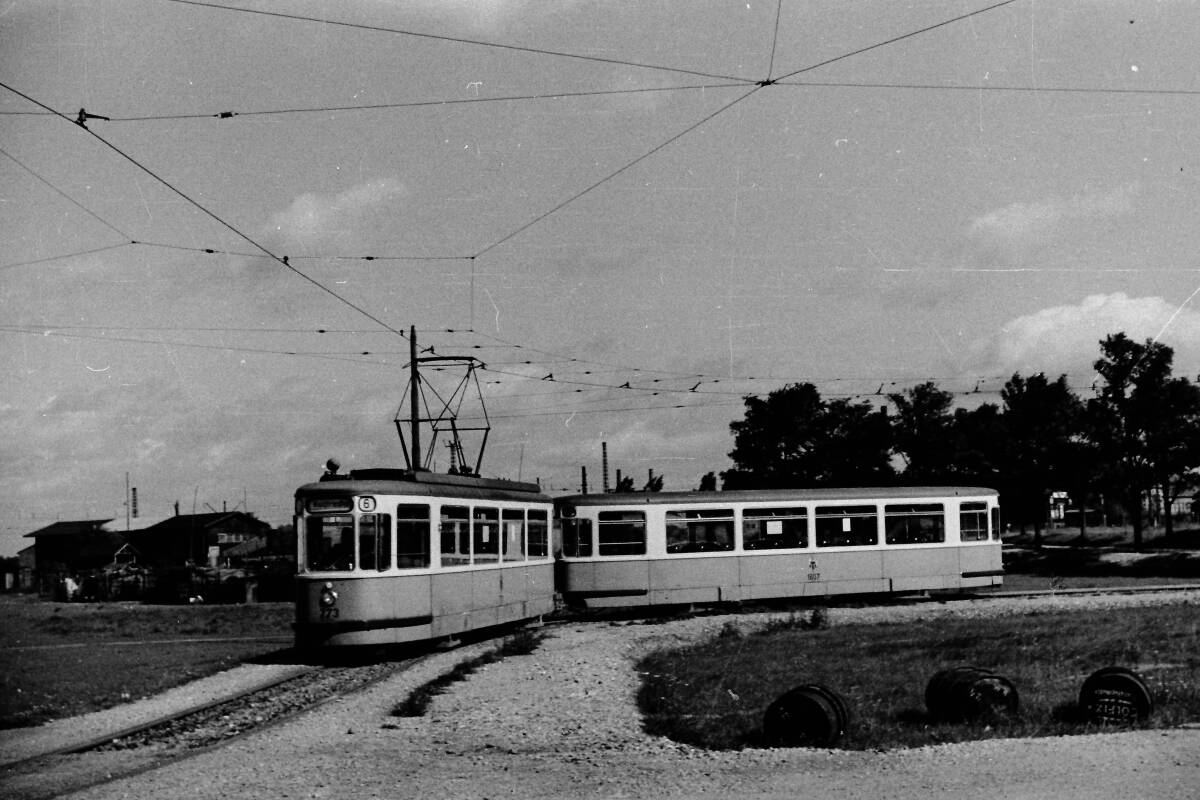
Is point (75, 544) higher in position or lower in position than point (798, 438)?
lower

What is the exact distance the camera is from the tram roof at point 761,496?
2623 cm

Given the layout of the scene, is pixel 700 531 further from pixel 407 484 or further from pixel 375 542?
pixel 375 542

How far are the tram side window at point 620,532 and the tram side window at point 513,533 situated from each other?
318 cm

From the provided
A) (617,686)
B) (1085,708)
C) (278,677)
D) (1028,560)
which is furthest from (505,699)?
(1028,560)

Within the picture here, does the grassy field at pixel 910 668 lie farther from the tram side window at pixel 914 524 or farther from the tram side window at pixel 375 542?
the tram side window at pixel 914 524

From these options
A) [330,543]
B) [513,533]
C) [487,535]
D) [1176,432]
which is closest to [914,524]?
[513,533]

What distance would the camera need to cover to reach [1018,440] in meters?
59.8

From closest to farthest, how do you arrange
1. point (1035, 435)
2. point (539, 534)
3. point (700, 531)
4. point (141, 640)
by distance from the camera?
1. point (539, 534)
2. point (141, 640)
3. point (700, 531)
4. point (1035, 435)

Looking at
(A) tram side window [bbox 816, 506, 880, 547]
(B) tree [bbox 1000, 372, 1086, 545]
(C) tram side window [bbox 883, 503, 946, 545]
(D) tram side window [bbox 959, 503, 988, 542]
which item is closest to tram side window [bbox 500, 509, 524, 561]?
(A) tram side window [bbox 816, 506, 880, 547]

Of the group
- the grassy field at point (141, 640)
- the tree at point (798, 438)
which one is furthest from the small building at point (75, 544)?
the tree at point (798, 438)

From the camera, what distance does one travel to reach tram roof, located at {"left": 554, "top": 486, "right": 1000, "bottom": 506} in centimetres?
2623

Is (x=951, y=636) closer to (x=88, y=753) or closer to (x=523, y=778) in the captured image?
(x=523, y=778)

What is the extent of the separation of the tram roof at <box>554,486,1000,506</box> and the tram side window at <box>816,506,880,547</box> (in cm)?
28

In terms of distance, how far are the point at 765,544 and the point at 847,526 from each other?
1999 millimetres
